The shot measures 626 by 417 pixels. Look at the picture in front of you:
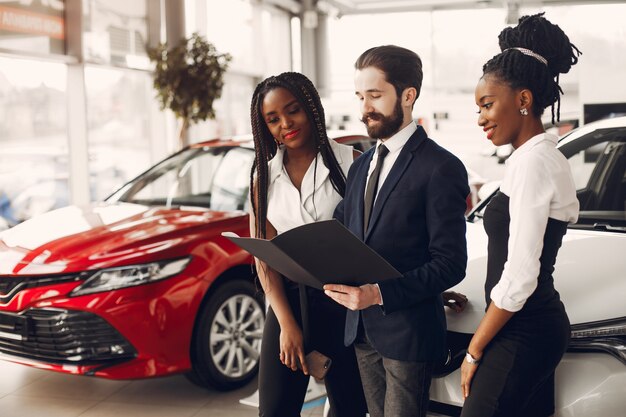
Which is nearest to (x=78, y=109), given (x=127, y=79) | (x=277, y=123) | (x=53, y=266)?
(x=127, y=79)

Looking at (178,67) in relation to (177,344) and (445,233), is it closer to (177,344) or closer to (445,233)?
(177,344)

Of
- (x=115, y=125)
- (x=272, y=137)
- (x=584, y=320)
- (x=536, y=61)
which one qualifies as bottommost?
(x=584, y=320)

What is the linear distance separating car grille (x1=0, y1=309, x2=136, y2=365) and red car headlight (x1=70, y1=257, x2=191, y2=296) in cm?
13

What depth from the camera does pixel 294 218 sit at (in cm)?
224

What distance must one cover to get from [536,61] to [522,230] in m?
0.42

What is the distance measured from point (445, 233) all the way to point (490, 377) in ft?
1.11

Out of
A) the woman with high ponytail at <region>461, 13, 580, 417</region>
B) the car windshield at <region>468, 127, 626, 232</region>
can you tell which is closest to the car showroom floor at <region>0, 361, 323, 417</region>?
the car windshield at <region>468, 127, 626, 232</region>

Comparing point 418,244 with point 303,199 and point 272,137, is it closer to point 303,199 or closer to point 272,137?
point 303,199

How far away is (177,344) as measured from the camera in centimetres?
371

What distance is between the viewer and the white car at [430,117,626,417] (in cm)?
200

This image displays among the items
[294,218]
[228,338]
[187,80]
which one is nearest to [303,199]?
[294,218]

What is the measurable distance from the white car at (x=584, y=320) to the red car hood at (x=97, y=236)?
161cm

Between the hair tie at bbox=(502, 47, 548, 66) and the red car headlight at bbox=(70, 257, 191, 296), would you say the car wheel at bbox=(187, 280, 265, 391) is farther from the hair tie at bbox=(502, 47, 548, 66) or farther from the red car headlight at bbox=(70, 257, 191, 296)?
the hair tie at bbox=(502, 47, 548, 66)

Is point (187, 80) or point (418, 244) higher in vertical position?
point (187, 80)
